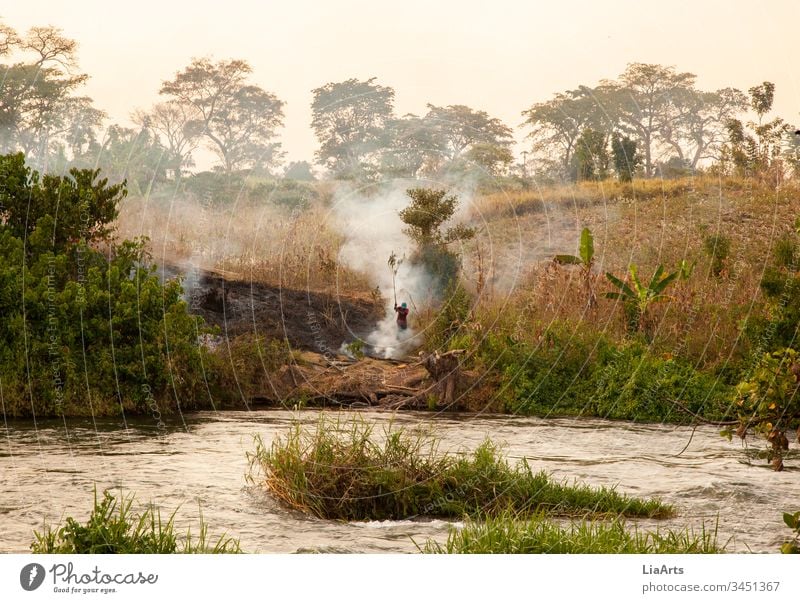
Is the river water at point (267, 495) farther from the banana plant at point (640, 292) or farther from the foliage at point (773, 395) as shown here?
the foliage at point (773, 395)

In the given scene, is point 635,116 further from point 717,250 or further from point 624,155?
point 717,250

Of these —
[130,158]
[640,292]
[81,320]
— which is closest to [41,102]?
[130,158]

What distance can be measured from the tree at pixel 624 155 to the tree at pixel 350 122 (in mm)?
1595

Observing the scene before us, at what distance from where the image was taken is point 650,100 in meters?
6.42

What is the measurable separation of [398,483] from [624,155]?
258 cm

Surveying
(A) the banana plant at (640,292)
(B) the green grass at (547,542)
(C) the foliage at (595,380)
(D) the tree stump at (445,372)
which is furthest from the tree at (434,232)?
(A) the banana plant at (640,292)

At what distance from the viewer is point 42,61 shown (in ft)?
19.3

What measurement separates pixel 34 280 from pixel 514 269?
4634 millimetres

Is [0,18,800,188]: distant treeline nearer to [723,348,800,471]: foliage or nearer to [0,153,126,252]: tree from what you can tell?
[0,153,126,252]: tree

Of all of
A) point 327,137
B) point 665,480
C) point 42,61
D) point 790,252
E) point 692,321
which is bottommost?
point 665,480

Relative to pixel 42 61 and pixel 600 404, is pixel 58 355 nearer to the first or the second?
pixel 42 61

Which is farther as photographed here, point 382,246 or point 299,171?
point 382,246

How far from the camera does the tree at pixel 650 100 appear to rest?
242 inches
